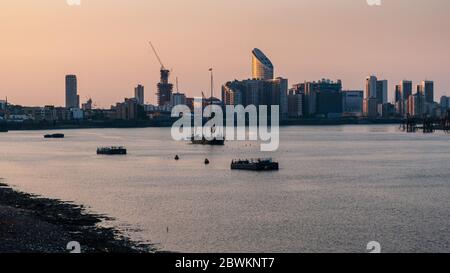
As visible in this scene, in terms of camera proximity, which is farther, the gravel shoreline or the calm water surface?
the calm water surface

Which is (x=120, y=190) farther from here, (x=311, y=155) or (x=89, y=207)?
(x=311, y=155)

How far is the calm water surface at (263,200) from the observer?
861 inches

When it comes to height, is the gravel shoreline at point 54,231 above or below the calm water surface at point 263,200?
above

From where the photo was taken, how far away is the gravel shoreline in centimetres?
1859

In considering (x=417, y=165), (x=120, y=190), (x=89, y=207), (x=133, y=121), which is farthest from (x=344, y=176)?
(x=133, y=121)

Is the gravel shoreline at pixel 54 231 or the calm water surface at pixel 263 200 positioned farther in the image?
the calm water surface at pixel 263 200

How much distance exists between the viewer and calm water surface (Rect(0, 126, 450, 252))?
2188 centimetres

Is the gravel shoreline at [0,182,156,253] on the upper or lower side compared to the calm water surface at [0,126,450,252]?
upper

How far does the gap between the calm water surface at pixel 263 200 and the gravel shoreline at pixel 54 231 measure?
97cm

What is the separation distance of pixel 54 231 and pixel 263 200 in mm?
12194

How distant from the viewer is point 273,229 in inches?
930

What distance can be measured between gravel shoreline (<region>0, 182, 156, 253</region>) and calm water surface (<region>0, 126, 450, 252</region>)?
3.19 ft

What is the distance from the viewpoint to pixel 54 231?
21.5 meters
